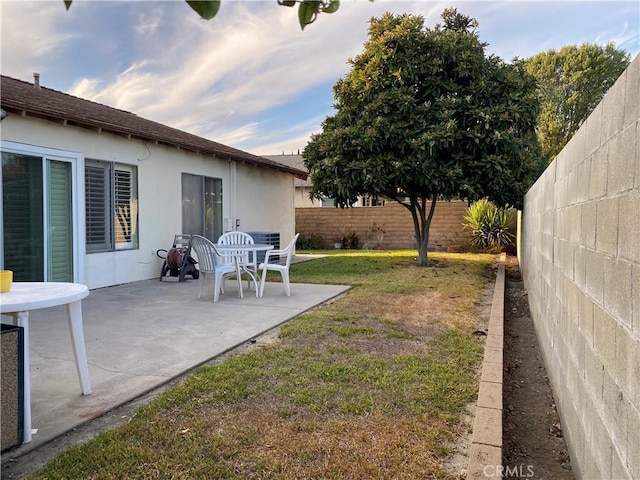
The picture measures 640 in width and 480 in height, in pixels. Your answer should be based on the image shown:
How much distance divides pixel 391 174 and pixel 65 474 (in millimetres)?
9161

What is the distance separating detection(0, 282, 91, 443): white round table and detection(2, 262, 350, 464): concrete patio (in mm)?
192

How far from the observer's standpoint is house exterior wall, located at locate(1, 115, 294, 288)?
7.31 meters

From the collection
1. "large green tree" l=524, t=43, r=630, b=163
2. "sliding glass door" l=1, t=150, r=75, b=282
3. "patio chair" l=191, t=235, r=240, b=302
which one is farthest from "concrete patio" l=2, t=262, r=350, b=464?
"large green tree" l=524, t=43, r=630, b=163

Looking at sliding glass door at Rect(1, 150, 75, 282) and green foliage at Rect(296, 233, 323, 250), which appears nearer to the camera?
sliding glass door at Rect(1, 150, 75, 282)

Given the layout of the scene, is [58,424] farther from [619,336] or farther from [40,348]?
[619,336]

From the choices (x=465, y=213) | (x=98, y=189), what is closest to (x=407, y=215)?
(x=465, y=213)

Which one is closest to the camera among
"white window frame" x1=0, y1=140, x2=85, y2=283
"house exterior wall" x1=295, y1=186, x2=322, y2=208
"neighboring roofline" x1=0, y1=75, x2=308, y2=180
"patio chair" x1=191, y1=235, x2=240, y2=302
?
"neighboring roofline" x1=0, y1=75, x2=308, y2=180

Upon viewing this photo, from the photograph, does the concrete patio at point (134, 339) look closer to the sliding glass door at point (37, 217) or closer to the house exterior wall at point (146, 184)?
the house exterior wall at point (146, 184)

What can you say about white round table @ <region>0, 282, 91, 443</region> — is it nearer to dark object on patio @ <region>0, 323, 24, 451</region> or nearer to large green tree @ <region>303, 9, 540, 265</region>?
dark object on patio @ <region>0, 323, 24, 451</region>

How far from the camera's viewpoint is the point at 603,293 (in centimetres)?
202

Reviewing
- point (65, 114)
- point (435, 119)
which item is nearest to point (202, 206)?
point (65, 114)

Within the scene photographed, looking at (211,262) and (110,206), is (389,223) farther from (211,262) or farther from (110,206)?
(211,262)

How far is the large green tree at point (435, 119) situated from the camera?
10.1 metres

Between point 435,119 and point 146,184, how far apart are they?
21.4 feet
